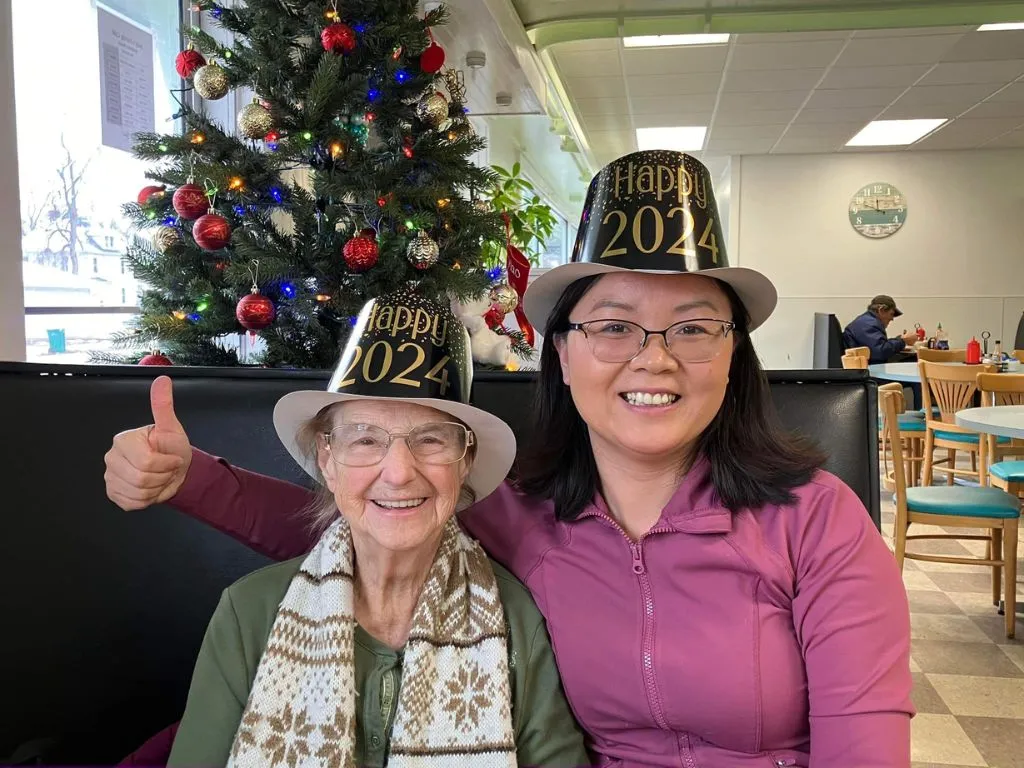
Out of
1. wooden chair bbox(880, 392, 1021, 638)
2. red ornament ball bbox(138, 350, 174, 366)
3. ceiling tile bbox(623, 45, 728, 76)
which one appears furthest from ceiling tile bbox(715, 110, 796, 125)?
red ornament ball bbox(138, 350, 174, 366)

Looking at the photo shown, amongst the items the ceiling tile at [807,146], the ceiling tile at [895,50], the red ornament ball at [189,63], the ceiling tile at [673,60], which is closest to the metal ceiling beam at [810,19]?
the ceiling tile at [895,50]

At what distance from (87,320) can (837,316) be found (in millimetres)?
8790

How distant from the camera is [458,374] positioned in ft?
4.18

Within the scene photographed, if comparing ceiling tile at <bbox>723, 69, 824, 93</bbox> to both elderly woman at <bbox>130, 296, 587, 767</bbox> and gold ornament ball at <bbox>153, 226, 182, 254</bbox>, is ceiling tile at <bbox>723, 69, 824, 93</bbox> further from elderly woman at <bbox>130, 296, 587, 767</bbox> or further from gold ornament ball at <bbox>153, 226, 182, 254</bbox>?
elderly woman at <bbox>130, 296, 587, 767</bbox>

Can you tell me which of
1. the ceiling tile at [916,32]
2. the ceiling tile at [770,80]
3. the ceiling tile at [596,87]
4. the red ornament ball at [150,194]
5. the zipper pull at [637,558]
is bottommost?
the zipper pull at [637,558]

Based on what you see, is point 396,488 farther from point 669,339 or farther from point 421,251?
point 421,251

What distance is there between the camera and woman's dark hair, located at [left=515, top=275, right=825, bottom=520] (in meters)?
1.24

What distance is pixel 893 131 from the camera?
8.27 metres

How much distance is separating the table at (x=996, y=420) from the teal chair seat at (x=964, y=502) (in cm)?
27

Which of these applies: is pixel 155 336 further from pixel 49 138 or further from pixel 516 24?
pixel 516 24

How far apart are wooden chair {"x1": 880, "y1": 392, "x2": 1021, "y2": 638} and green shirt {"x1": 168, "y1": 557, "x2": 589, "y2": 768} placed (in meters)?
2.56

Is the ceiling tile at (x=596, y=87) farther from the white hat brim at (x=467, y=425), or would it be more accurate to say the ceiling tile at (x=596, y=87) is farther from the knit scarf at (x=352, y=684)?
the knit scarf at (x=352, y=684)

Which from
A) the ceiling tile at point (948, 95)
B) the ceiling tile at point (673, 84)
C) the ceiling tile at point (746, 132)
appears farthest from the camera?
the ceiling tile at point (746, 132)

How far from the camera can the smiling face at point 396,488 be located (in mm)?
1160
